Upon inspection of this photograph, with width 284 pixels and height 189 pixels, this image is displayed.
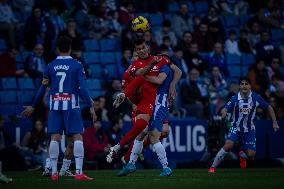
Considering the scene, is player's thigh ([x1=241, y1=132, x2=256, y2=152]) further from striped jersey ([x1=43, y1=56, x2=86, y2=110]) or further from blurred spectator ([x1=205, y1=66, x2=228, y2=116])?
striped jersey ([x1=43, y1=56, x2=86, y2=110])

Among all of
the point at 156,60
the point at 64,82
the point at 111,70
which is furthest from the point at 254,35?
the point at 64,82

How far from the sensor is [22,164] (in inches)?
763

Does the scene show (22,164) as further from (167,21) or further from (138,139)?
(167,21)

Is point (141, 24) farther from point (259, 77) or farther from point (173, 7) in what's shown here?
point (173, 7)

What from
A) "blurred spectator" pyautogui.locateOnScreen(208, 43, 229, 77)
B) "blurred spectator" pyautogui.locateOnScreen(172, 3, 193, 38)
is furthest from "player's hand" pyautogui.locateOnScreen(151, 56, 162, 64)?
"blurred spectator" pyautogui.locateOnScreen(172, 3, 193, 38)

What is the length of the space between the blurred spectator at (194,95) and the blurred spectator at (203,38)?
6.11ft

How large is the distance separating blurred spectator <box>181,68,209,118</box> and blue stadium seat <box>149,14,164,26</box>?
248cm

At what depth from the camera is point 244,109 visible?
706 inches

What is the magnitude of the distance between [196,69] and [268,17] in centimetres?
469

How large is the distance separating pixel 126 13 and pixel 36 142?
6399 mm

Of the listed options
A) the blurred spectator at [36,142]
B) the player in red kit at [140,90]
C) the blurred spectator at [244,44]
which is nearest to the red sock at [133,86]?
the player in red kit at [140,90]

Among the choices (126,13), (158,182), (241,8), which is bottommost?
(158,182)

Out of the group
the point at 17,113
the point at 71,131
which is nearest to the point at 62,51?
the point at 71,131

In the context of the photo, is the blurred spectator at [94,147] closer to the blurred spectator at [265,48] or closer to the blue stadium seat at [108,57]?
the blue stadium seat at [108,57]
